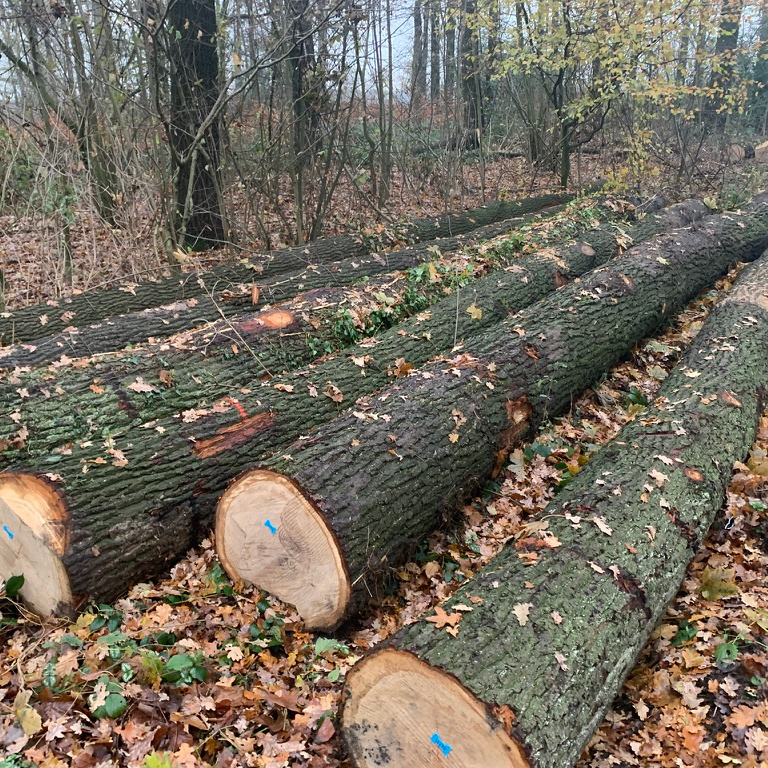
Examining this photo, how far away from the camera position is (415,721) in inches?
92.7

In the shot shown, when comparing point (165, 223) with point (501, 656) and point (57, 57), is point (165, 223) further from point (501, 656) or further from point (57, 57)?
point (501, 656)

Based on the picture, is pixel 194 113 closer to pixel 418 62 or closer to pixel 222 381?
pixel 418 62

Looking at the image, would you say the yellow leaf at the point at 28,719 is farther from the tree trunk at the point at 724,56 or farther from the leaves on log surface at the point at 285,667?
the tree trunk at the point at 724,56

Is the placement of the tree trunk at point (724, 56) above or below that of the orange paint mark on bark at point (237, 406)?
above

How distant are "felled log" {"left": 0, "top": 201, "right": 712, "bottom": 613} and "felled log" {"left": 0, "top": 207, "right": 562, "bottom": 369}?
1170 millimetres

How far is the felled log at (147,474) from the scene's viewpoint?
3.26 m

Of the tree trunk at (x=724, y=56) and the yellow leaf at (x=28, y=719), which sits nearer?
the yellow leaf at (x=28, y=719)

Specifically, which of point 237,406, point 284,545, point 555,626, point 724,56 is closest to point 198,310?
point 237,406

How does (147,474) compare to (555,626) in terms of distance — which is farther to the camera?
(147,474)

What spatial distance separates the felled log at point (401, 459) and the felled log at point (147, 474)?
0.32m

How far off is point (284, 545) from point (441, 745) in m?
1.31

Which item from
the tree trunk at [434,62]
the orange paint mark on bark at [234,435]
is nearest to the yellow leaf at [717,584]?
the orange paint mark on bark at [234,435]

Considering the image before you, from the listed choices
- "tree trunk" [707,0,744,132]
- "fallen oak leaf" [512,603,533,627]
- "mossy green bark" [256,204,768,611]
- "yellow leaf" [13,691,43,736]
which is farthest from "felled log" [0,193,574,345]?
"tree trunk" [707,0,744,132]

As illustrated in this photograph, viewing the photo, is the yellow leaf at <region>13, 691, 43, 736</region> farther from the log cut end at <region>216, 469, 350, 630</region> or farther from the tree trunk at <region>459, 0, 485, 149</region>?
the tree trunk at <region>459, 0, 485, 149</region>
